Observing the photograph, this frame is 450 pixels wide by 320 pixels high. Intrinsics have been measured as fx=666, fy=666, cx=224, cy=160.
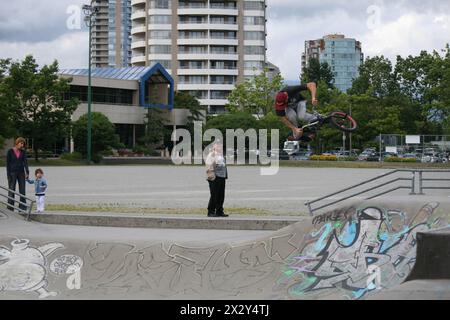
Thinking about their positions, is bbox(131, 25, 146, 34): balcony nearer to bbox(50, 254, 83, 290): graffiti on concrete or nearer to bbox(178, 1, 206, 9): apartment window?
bbox(178, 1, 206, 9): apartment window

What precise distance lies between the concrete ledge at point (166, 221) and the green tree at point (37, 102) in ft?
134

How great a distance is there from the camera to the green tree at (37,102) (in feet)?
178

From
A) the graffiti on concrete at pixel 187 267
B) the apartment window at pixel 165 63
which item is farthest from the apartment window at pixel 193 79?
the graffiti on concrete at pixel 187 267

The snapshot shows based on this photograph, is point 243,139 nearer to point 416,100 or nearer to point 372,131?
point 372,131

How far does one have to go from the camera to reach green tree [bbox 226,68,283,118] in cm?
7694

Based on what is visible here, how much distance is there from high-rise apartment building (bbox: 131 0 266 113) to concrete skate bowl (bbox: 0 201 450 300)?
9607 centimetres

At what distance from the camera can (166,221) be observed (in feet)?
46.1

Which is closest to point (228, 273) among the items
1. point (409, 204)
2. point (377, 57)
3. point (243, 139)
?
point (409, 204)

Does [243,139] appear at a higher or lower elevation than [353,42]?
lower

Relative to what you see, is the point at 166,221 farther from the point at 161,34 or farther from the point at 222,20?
the point at 161,34

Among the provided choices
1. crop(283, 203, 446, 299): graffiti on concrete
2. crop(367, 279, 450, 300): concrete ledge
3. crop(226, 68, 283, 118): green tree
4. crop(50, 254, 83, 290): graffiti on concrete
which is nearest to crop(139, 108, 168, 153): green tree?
crop(226, 68, 283, 118): green tree

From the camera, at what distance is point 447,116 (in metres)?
65.1

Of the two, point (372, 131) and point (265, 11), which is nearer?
point (372, 131)

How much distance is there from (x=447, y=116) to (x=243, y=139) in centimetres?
2010
